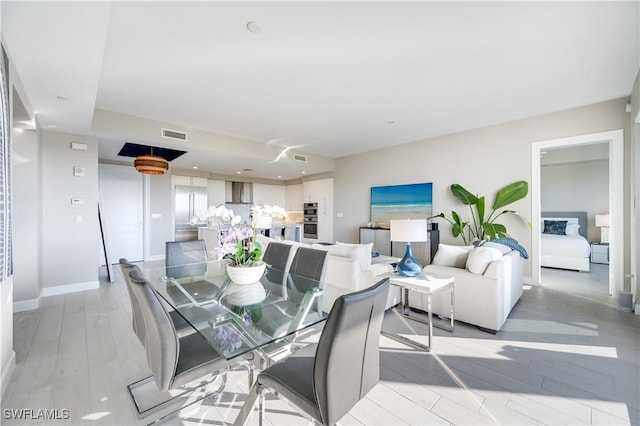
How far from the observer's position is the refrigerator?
7.35 metres

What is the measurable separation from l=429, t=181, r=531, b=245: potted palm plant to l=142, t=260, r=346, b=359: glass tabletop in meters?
3.92

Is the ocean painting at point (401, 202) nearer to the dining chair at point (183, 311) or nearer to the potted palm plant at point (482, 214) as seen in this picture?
the potted palm plant at point (482, 214)

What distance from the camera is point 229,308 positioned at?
1735 millimetres

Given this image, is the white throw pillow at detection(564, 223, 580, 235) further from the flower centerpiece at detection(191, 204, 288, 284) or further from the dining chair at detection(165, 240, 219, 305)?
the dining chair at detection(165, 240, 219, 305)

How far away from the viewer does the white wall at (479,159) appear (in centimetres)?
409

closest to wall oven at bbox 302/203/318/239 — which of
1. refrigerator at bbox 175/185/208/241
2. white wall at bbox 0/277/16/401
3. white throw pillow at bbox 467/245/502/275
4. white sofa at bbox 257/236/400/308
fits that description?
refrigerator at bbox 175/185/208/241

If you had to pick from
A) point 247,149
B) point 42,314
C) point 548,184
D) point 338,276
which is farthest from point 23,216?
point 548,184

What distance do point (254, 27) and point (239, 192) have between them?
7073 millimetres

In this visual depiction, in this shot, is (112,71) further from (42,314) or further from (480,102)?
(480,102)

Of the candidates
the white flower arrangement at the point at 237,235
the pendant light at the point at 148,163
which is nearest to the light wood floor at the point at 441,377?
the white flower arrangement at the point at 237,235

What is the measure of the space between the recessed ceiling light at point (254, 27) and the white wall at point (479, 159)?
14.7ft

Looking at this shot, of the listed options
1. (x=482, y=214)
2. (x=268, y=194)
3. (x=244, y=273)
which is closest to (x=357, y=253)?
(x=244, y=273)

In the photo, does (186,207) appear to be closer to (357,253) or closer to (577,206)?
(357,253)

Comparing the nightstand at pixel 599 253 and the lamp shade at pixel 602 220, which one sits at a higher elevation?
the lamp shade at pixel 602 220
